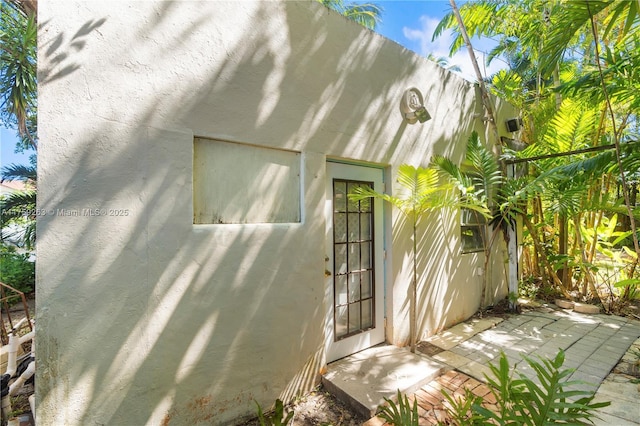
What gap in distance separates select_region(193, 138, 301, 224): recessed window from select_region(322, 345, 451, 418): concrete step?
5.54 ft

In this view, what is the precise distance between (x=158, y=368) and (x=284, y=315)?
1042 millimetres

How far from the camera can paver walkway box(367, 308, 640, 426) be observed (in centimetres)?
257

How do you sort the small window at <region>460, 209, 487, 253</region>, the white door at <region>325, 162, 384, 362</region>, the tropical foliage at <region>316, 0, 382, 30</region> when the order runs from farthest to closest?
the tropical foliage at <region>316, 0, 382, 30</region> → the small window at <region>460, 209, 487, 253</region> → the white door at <region>325, 162, 384, 362</region>

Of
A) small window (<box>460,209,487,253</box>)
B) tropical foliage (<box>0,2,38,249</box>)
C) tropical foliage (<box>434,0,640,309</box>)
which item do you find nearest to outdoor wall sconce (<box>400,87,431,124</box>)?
tropical foliage (<box>434,0,640,309</box>)

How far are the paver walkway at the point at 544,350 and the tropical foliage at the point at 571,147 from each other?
0.82 metres

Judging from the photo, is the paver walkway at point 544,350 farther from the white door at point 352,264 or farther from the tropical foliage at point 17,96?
the tropical foliage at point 17,96

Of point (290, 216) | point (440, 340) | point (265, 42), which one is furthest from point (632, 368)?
point (265, 42)

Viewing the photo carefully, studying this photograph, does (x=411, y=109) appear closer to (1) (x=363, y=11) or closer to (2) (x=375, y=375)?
(2) (x=375, y=375)

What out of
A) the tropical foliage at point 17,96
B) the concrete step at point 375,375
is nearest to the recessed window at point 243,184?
the concrete step at point 375,375

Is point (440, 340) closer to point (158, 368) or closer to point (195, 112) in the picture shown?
point (158, 368)

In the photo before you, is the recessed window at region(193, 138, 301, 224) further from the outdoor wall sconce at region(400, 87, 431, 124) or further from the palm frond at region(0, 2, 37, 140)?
the palm frond at region(0, 2, 37, 140)

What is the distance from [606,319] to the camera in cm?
462

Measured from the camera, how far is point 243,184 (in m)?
2.49

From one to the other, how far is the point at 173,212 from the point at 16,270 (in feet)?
27.4
